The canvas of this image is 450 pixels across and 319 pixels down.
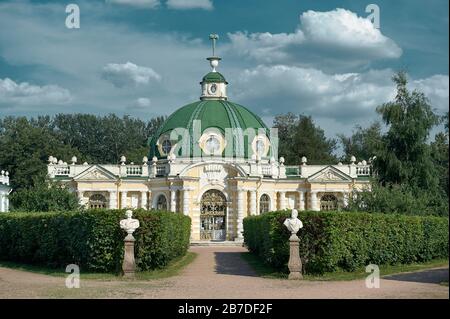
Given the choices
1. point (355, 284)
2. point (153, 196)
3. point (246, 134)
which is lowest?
point (355, 284)

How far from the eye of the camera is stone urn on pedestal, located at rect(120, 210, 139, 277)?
25.1m

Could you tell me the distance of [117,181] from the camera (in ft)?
190

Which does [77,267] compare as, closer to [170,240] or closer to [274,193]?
[170,240]

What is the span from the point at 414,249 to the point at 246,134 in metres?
31.1

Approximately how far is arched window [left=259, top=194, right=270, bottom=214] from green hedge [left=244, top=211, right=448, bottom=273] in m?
27.0

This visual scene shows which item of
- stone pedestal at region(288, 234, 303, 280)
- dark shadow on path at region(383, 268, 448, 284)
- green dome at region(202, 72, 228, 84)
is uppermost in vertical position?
green dome at region(202, 72, 228, 84)

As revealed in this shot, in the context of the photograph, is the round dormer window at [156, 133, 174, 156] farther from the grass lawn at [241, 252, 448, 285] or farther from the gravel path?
the gravel path

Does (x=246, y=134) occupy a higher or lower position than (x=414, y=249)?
higher

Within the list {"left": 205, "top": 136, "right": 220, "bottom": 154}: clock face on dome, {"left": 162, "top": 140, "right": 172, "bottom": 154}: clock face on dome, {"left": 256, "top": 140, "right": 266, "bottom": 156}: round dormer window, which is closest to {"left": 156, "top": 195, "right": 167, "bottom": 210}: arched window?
{"left": 162, "top": 140, "right": 172, "bottom": 154}: clock face on dome

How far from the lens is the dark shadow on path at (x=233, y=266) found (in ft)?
92.1

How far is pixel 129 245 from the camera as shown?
25.4 m
